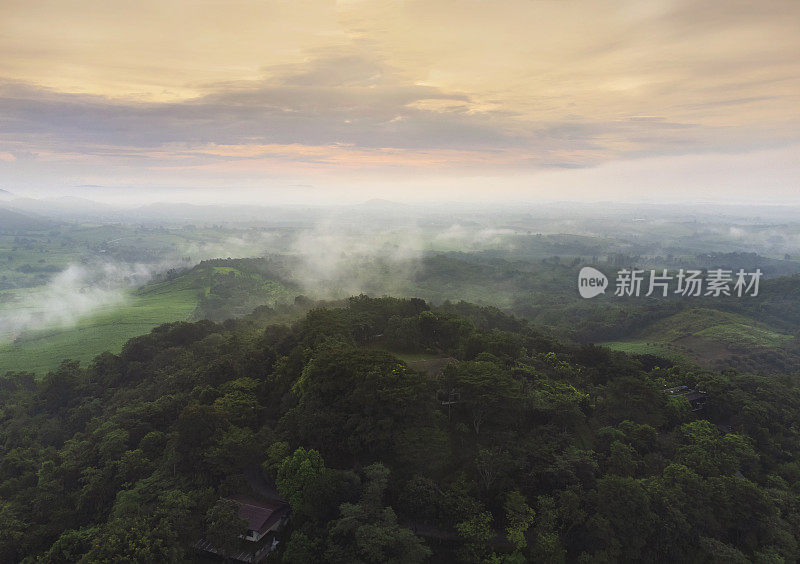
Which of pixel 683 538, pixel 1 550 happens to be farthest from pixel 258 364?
pixel 683 538

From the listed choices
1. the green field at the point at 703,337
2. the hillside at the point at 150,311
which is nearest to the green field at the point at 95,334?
the hillside at the point at 150,311

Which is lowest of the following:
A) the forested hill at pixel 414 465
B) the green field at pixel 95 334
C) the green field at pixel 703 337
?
the green field at pixel 95 334

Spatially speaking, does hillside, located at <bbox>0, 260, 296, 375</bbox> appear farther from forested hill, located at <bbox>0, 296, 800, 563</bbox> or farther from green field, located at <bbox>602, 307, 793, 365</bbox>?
green field, located at <bbox>602, 307, 793, 365</bbox>

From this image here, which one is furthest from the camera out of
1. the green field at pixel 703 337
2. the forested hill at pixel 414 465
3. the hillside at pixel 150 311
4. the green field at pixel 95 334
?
the green field at pixel 703 337

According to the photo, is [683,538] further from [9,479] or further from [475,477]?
[9,479]

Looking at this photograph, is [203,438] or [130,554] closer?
[130,554]

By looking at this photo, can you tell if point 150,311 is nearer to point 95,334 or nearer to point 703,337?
point 95,334

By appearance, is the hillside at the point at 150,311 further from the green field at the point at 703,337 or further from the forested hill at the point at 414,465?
the green field at the point at 703,337

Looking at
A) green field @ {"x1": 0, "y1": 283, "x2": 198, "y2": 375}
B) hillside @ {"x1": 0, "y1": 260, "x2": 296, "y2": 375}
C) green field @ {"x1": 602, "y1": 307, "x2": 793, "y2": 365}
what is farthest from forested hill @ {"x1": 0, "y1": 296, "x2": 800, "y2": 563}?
green field @ {"x1": 602, "y1": 307, "x2": 793, "y2": 365}
